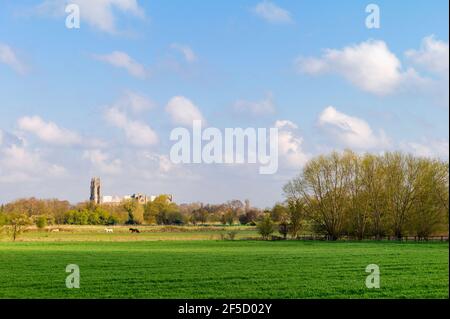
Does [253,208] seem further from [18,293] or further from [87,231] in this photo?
[18,293]

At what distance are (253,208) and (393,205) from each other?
40.6 meters

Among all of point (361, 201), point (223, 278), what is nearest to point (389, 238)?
point (361, 201)

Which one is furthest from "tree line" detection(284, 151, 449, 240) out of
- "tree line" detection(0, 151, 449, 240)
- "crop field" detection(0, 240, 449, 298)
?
"crop field" detection(0, 240, 449, 298)

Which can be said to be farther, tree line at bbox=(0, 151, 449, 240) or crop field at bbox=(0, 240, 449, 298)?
tree line at bbox=(0, 151, 449, 240)

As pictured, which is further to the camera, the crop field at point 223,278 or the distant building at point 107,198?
the distant building at point 107,198

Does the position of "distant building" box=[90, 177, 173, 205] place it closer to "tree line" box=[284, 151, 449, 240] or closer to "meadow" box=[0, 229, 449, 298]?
"tree line" box=[284, 151, 449, 240]

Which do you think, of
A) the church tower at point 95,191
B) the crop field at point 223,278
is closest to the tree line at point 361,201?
the church tower at point 95,191

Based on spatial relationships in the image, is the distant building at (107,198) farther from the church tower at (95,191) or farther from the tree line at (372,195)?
the tree line at (372,195)

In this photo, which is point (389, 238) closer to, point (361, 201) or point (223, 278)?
point (361, 201)

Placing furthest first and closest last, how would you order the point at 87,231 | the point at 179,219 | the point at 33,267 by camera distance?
the point at 179,219 < the point at 87,231 < the point at 33,267

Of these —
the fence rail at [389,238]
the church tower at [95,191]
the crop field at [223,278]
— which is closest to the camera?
the crop field at [223,278]

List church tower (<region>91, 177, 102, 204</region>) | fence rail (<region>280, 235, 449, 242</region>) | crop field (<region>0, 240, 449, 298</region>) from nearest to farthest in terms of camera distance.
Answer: crop field (<region>0, 240, 449, 298</region>) < fence rail (<region>280, 235, 449, 242</region>) < church tower (<region>91, 177, 102, 204</region>)
